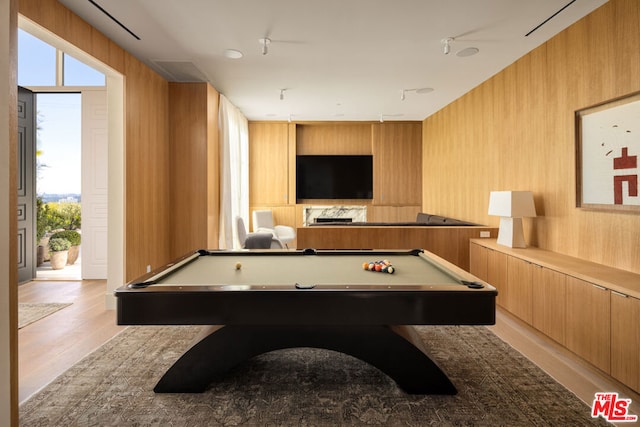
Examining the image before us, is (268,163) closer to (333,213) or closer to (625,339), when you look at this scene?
(333,213)

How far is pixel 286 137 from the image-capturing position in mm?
8062

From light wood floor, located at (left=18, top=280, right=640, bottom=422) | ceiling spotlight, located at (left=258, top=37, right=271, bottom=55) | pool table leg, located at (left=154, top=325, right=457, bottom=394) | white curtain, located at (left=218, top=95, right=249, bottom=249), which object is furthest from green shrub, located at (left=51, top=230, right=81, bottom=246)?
pool table leg, located at (left=154, top=325, right=457, bottom=394)

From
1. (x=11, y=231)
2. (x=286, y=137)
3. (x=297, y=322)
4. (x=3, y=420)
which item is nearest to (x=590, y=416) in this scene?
(x=297, y=322)

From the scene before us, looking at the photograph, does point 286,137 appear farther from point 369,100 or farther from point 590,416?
point 590,416

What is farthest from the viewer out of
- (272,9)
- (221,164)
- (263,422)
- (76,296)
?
(221,164)

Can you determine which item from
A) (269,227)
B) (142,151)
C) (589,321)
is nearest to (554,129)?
(589,321)

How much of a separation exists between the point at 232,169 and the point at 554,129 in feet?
15.1

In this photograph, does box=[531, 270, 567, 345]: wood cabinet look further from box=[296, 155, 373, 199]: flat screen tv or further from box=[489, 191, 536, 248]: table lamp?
box=[296, 155, 373, 199]: flat screen tv

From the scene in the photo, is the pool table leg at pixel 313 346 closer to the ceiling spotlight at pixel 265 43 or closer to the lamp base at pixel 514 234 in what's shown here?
the lamp base at pixel 514 234

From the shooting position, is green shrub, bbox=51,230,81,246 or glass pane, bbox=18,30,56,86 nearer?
glass pane, bbox=18,30,56,86

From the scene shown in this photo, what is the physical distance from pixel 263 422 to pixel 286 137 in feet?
21.8

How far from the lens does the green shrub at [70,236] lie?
6.11m

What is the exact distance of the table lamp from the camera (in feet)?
12.3

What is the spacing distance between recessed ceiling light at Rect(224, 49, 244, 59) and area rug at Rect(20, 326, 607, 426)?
9.85ft
